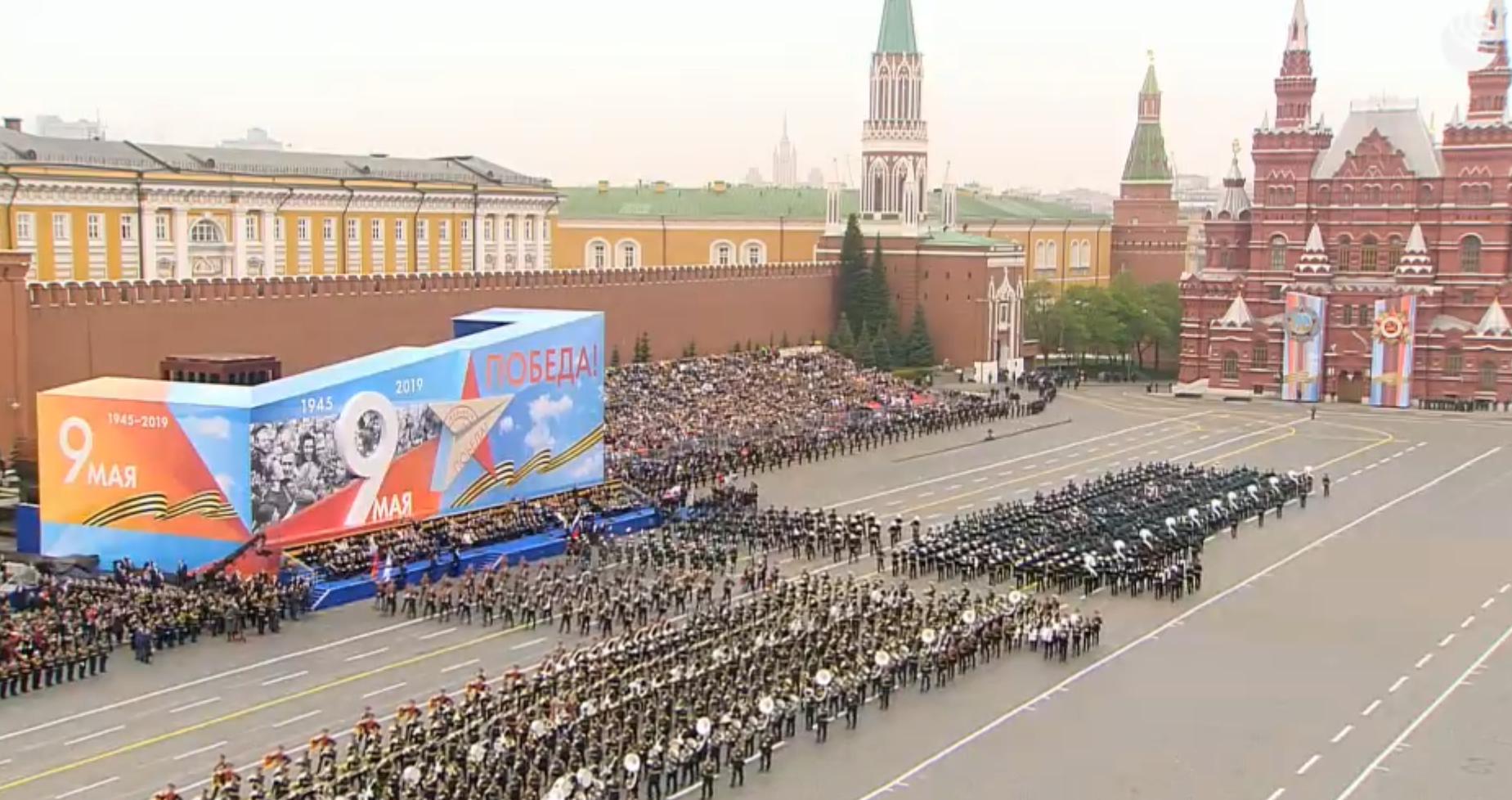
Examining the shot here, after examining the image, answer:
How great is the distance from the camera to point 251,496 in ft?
97.6

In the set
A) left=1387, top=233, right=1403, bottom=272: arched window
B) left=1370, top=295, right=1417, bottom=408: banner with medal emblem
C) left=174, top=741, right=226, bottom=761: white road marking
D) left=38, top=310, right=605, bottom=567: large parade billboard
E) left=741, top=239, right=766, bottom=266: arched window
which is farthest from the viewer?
left=741, top=239, right=766, bottom=266: arched window

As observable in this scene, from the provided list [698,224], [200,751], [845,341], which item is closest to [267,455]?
[200,751]

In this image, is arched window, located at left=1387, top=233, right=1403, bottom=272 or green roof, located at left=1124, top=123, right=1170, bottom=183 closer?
arched window, located at left=1387, top=233, right=1403, bottom=272

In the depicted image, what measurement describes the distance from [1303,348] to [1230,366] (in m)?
3.37

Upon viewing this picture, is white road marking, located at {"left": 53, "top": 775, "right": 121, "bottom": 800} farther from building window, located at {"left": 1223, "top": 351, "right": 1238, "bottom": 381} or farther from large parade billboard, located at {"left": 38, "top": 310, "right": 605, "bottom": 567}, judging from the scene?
building window, located at {"left": 1223, "top": 351, "right": 1238, "bottom": 381}

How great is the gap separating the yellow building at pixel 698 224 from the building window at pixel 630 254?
4 cm

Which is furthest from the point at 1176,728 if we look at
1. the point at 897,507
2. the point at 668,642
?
the point at 897,507

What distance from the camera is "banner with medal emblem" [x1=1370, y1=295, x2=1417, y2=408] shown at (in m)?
65.1

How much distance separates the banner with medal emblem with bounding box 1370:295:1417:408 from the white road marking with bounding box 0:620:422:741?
47.4 meters

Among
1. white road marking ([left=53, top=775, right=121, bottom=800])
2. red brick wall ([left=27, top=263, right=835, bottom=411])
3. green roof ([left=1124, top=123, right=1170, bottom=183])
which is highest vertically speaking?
green roof ([left=1124, top=123, right=1170, bottom=183])

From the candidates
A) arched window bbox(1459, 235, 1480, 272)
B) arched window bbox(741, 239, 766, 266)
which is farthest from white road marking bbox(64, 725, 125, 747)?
arched window bbox(741, 239, 766, 266)

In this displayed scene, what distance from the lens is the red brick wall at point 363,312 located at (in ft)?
133

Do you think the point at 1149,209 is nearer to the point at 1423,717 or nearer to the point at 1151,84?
the point at 1151,84

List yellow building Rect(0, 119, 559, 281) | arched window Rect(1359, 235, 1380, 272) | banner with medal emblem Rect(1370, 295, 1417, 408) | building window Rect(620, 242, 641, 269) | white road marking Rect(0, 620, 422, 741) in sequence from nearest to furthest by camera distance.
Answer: white road marking Rect(0, 620, 422, 741) → yellow building Rect(0, 119, 559, 281) → banner with medal emblem Rect(1370, 295, 1417, 408) → arched window Rect(1359, 235, 1380, 272) → building window Rect(620, 242, 641, 269)
